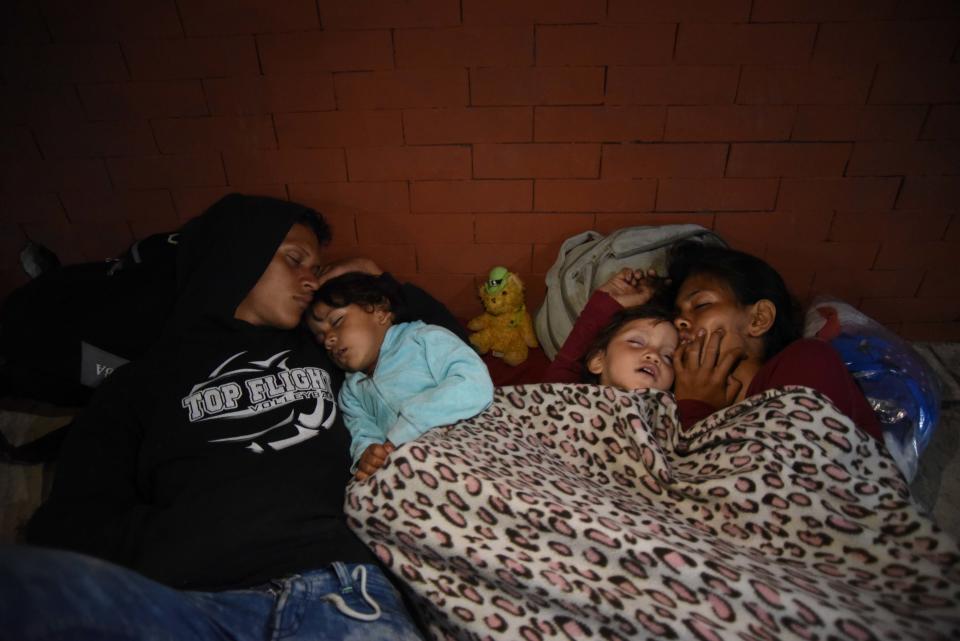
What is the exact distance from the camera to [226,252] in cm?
191

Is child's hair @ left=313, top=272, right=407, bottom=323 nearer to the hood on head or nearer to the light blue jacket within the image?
the light blue jacket

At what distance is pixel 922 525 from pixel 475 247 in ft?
5.89

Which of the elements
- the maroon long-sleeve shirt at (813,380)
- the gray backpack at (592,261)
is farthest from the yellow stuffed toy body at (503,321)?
the maroon long-sleeve shirt at (813,380)

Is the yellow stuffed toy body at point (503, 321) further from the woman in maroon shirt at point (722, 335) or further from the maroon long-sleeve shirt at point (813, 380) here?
the maroon long-sleeve shirt at point (813, 380)

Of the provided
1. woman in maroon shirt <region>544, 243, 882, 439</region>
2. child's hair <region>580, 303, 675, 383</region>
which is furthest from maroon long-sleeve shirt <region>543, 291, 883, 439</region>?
child's hair <region>580, 303, 675, 383</region>

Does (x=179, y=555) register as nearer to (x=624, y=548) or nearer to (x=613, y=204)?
(x=624, y=548)

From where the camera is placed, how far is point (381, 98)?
206 centimetres

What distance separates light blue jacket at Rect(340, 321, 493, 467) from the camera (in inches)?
63.4

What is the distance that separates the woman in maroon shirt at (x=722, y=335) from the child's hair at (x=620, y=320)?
40 mm

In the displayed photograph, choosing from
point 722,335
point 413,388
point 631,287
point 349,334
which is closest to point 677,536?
point 722,335

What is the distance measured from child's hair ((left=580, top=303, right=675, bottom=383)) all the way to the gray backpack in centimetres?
24

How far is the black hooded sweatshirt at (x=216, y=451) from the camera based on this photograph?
1373 millimetres

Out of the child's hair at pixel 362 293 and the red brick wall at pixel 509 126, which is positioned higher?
the red brick wall at pixel 509 126

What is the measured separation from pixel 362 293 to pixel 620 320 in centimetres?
94
